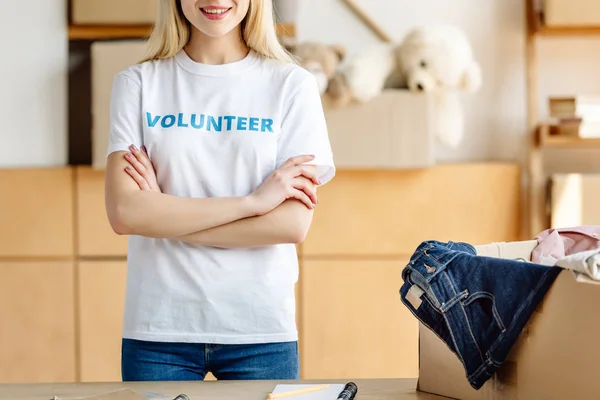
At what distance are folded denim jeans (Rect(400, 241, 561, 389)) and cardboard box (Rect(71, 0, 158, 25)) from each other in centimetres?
184

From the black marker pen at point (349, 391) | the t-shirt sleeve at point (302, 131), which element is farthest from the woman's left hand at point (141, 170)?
the black marker pen at point (349, 391)

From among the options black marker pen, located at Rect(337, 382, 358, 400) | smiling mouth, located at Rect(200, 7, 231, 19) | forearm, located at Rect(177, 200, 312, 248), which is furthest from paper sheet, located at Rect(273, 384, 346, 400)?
smiling mouth, located at Rect(200, 7, 231, 19)

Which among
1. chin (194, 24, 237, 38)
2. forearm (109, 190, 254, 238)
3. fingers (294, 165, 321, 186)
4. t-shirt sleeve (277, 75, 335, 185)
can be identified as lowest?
forearm (109, 190, 254, 238)

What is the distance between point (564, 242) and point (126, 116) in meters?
0.74

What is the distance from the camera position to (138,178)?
1.34 m

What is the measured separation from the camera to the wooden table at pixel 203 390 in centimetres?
105

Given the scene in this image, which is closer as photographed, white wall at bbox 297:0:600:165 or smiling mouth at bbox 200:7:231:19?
smiling mouth at bbox 200:7:231:19

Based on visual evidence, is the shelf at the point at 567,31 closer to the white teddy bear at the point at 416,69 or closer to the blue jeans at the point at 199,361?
the white teddy bear at the point at 416,69

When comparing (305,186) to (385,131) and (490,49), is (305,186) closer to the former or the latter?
(385,131)

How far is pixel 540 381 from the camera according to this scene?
3.00 feet

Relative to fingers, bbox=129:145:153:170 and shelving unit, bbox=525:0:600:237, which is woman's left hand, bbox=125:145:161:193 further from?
shelving unit, bbox=525:0:600:237

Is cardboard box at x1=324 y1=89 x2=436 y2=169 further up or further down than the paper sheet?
further up

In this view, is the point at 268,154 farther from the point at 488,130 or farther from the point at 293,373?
the point at 488,130

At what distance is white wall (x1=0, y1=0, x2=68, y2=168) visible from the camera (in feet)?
8.69
